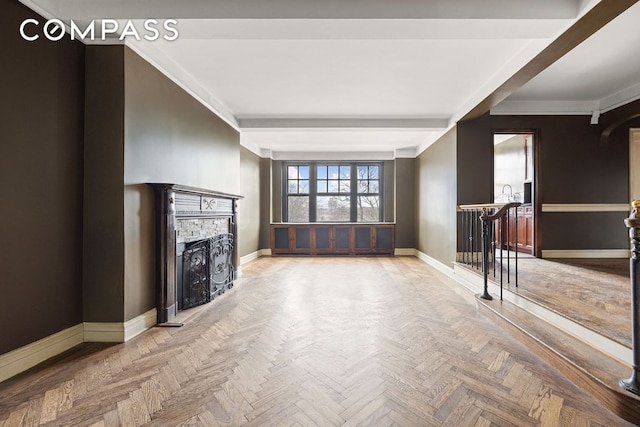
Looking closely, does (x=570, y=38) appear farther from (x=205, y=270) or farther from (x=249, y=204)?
(x=249, y=204)

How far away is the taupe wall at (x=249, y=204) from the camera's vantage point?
243 inches

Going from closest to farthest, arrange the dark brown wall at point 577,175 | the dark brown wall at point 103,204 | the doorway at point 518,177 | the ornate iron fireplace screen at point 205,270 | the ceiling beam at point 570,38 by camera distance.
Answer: the ceiling beam at point 570,38 → the dark brown wall at point 103,204 → the ornate iron fireplace screen at point 205,270 → the dark brown wall at point 577,175 → the doorway at point 518,177

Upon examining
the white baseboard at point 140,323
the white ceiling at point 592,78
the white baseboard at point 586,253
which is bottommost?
the white baseboard at point 140,323

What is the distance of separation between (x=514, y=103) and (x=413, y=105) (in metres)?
1.63

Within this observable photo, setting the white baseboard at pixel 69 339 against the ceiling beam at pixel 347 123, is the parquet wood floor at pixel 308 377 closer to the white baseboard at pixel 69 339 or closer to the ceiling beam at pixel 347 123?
the white baseboard at pixel 69 339

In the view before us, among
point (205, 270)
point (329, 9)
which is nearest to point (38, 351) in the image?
point (205, 270)

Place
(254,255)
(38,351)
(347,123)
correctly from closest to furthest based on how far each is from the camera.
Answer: (38,351) → (347,123) → (254,255)

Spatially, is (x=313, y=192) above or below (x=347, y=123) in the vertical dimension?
below

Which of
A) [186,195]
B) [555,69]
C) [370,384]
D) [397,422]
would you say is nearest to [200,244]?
[186,195]

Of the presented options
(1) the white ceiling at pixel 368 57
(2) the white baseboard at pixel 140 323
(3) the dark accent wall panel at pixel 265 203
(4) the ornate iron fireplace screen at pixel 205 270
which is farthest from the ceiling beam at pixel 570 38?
(3) the dark accent wall panel at pixel 265 203

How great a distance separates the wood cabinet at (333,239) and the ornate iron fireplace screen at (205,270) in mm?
3193

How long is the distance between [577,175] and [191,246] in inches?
229

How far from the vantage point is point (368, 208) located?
8062mm

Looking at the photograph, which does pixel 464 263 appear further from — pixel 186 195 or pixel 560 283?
pixel 186 195
